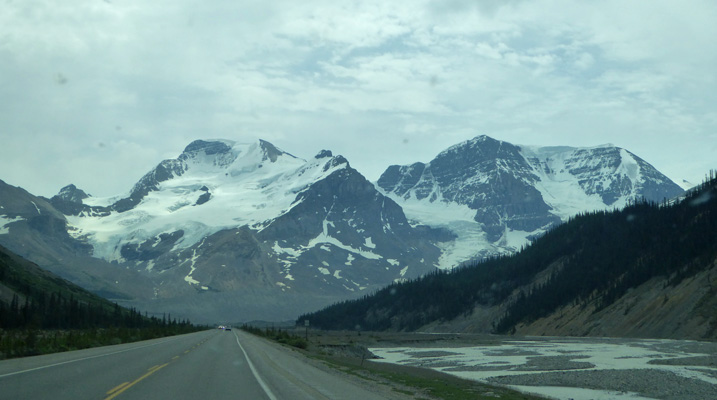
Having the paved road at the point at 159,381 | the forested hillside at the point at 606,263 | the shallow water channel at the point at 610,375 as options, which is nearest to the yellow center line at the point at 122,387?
the paved road at the point at 159,381

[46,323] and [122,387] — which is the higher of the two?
[46,323]

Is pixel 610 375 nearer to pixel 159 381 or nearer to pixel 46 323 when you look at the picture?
pixel 159 381

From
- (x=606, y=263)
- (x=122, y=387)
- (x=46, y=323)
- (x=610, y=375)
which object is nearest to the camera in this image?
(x=122, y=387)

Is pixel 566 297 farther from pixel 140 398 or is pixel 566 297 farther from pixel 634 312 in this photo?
pixel 140 398

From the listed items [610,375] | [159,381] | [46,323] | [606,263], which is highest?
[606,263]

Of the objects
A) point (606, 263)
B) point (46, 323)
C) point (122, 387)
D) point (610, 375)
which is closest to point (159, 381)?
point (122, 387)

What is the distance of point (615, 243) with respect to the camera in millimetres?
158000

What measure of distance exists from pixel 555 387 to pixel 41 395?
23.4 meters

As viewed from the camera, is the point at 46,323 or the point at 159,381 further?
the point at 46,323

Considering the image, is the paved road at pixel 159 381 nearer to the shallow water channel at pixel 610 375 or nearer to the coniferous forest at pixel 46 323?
the coniferous forest at pixel 46 323

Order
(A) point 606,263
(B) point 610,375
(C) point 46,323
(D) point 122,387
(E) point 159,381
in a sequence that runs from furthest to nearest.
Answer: (A) point 606,263, (C) point 46,323, (B) point 610,375, (E) point 159,381, (D) point 122,387

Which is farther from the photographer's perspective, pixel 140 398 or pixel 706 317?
pixel 706 317

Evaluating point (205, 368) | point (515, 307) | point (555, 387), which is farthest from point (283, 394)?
point (515, 307)

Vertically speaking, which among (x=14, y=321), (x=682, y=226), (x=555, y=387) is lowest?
(x=555, y=387)
